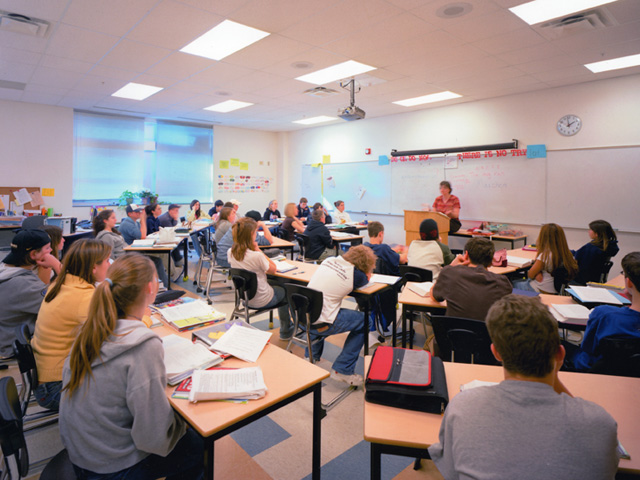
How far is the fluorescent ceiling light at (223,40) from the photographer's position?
3707mm

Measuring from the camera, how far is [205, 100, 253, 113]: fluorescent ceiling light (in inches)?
273

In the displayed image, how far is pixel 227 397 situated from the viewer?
4.70 feet

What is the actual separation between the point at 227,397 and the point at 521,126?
6.48 meters

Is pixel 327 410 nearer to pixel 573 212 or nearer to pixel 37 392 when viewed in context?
pixel 37 392

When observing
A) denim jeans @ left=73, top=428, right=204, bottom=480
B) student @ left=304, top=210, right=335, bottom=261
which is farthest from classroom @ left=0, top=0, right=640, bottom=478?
student @ left=304, top=210, right=335, bottom=261

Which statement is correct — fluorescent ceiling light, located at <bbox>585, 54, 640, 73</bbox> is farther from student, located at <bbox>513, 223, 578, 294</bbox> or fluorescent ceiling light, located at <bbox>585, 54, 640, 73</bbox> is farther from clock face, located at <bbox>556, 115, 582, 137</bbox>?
student, located at <bbox>513, 223, 578, 294</bbox>

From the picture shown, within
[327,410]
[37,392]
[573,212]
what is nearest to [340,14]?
[327,410]

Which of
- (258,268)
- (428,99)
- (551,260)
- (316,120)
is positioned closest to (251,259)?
(258,268)

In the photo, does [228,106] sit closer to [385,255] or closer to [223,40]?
[223,40]

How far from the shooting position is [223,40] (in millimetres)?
3994

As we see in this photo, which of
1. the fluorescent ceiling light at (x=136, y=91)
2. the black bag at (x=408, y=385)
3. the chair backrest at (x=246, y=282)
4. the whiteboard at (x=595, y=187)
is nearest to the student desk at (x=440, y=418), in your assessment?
the black bag at (x=408, y=385)

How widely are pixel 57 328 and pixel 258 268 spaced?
1817mm

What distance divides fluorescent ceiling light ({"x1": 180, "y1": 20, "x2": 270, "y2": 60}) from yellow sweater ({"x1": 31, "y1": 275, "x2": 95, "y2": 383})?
3.02 metres

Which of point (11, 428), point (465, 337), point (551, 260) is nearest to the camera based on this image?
point (11, 428)
